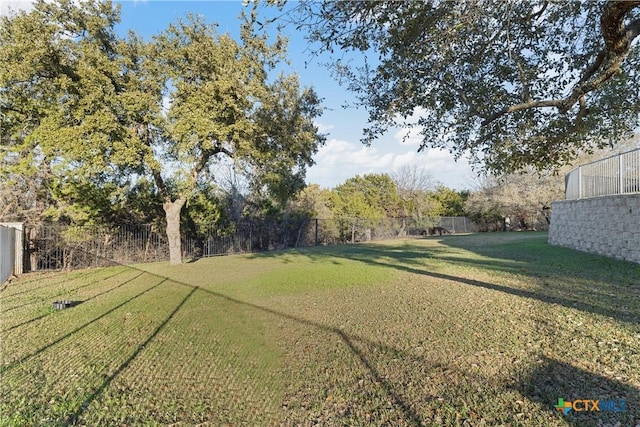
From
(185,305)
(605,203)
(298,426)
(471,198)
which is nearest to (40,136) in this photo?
(185,305)

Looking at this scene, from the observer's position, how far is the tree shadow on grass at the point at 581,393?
2.39 metres

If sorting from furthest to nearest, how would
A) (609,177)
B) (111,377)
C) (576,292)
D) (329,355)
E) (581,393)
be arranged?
(609,177) → (576,292) → (329,355) → (111,377) → (581,393)

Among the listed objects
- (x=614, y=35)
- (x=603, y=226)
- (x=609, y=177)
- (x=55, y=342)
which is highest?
(x=614, y=35)

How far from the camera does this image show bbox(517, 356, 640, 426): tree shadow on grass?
94.1 inches

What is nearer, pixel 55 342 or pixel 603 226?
pixel 55 342

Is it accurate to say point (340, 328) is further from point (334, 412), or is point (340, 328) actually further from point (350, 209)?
point (350, 209)

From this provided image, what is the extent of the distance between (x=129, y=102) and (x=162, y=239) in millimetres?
5928

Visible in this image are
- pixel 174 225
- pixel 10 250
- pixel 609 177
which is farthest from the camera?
pixel 174 225

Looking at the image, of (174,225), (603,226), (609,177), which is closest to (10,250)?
(174,225)

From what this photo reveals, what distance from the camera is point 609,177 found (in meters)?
10.0

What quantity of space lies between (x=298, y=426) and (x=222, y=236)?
47.7 feet

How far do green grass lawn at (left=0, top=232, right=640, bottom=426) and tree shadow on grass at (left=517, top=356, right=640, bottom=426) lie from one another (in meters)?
0.01

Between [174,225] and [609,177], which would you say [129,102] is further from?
Result: [609,177]

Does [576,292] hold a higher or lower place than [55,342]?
higher
